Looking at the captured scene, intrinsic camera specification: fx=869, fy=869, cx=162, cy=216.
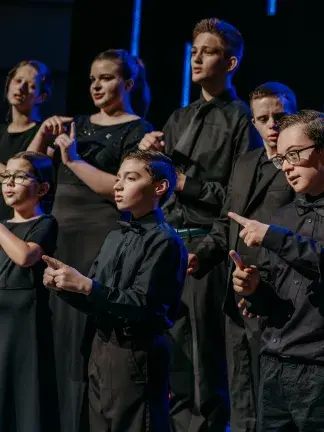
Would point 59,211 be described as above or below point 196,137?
below

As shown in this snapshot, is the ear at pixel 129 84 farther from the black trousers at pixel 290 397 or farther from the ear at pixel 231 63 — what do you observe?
the black trousers at pixel 290 397

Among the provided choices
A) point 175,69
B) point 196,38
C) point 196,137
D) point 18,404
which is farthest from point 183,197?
point 175,69

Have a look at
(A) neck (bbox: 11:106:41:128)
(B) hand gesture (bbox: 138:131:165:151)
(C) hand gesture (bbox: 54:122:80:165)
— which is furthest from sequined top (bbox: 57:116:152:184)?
(A) neck (bbox: 11:106:41:128)

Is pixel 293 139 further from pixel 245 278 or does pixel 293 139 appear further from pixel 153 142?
pixel 153 142

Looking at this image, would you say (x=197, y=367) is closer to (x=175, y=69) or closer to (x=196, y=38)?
(x=196, y=38)

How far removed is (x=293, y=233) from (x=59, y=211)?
1.31 metres

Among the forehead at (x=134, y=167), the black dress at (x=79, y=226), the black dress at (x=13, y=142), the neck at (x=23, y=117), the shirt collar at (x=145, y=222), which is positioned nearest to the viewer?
the shirt collar at (x=145, y=222)

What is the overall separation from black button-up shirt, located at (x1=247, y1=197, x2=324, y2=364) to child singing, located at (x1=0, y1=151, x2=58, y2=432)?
984 millimetres

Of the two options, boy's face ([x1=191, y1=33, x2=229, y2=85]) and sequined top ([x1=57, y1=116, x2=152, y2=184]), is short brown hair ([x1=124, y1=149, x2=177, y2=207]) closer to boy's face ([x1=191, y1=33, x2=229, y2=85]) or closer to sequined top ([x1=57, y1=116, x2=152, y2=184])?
sequined top ([x1=57, y1=116, x2=152, y2=184])

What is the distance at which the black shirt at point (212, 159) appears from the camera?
132 inches

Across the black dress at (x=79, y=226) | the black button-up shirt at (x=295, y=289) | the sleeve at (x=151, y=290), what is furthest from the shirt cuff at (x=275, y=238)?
the black dress at (x=79, y=226)

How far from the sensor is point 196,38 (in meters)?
3.66

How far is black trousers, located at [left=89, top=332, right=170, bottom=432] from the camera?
2.70 m

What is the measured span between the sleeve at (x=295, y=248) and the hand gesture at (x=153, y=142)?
0.95 metres
